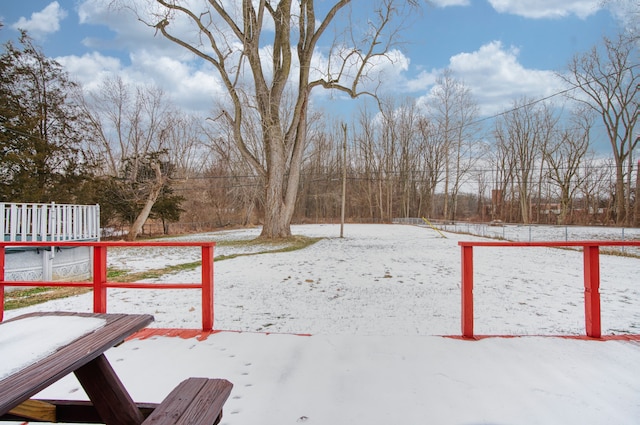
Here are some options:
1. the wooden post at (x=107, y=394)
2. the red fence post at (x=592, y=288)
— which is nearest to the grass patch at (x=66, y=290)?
the wooden post at (x=107, y=394)

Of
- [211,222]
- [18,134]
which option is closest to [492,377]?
[18,134]

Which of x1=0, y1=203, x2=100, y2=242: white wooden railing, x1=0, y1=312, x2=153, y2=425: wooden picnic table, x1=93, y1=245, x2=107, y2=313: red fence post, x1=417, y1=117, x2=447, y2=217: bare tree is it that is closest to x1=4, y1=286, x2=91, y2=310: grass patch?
x1=0, y1=203, x2=100, y2=242: white wooden railing

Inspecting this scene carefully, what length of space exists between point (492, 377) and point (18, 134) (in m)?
18.7

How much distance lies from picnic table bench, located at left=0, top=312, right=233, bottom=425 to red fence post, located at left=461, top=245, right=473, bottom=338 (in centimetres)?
235

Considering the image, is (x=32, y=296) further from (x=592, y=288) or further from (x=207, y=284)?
(x=592, y=288)

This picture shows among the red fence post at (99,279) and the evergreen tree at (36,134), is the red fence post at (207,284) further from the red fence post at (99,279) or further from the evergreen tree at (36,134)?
the evergreen tree at (36,134)

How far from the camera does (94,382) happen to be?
1.48 m

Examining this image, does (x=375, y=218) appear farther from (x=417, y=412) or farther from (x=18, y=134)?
(x=417, y=412)

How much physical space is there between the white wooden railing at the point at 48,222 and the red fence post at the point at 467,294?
8.31m

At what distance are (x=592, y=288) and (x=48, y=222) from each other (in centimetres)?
968

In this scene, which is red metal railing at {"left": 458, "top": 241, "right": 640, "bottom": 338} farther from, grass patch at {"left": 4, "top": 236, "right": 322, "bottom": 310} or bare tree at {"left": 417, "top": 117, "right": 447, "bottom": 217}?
bare tree at {"left": 417, "top": 117, "right": 447, "bottom": 217}

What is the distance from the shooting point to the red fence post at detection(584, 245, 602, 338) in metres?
2.98

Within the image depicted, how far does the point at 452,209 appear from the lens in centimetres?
4256

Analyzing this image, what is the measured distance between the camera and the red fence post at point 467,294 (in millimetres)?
3102
